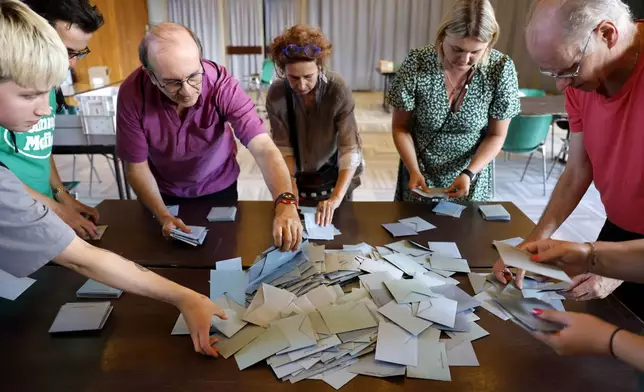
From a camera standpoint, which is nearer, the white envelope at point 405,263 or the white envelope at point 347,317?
the white envelope at point 347,317

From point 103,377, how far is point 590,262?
1065mm

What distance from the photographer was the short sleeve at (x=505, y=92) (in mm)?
1796

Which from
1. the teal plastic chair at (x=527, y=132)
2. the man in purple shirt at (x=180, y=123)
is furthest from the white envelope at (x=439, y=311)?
the teal plastic chair at (x=527, y=132)

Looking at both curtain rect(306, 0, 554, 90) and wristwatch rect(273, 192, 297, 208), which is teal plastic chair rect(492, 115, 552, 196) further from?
curtain rect(306, 0, 554, 90)

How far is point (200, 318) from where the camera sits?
1010mm

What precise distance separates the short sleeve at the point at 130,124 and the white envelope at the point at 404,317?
1.07m

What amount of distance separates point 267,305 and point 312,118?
107 centimetres

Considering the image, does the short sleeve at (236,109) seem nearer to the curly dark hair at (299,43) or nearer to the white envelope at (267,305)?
the curly dark hair at (299,43)

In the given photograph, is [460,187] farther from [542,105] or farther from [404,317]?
[542,105]

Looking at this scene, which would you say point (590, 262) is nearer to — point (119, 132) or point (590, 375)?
point (590, 375)

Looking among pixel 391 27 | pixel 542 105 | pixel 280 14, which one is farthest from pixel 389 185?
pixel 280 14

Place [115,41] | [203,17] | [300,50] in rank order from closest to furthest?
[300,50]
[115,41]
[203,17]

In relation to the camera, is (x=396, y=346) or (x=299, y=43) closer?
(x=396, y=346)

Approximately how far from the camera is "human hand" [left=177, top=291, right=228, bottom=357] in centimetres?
98
